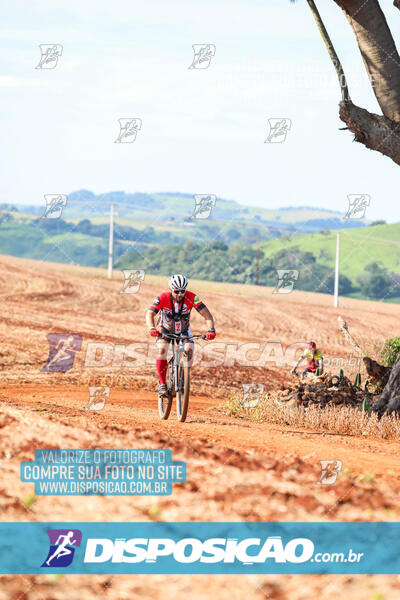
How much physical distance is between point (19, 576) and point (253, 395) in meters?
9.23

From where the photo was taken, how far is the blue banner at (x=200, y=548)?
5.60 metres

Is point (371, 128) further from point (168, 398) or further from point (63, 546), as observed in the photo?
point (63, 546)

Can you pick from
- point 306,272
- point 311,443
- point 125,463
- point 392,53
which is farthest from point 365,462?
point 306,272

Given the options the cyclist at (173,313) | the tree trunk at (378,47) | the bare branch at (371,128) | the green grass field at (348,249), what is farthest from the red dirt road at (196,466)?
the green grass field at (348,249)

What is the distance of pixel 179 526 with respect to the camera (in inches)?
240

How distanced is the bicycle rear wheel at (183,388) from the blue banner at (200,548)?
4.87 meters

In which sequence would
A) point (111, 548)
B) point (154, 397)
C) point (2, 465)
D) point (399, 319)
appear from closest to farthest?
point (111, 548)
point (2, 465)
point (154, 397)
point (399, 319)

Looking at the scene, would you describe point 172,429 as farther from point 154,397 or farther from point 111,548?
point 154,397

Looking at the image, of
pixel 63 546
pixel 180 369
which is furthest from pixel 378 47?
pixel 63 546

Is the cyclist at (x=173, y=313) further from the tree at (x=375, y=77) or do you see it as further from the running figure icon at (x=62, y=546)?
the running figure icon at (x=62, y=546)

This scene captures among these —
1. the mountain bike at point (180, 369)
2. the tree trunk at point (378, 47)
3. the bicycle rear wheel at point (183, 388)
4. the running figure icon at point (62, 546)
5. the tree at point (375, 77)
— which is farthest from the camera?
the tree trunk at point (378, 47)

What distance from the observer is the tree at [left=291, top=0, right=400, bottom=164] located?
11555 mm

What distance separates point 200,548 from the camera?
5.77m

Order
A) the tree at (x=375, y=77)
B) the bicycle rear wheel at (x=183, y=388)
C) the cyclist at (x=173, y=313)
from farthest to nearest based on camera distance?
the tree at (x=375, y=77), the cyclist at (x=173, y=313), the bicycle rear wheel at (x=183, y=388)
